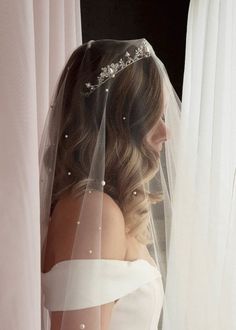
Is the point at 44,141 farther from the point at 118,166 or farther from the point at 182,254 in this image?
the point at 182,254

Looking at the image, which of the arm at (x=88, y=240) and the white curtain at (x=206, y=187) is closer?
the arm at (x=88, y=240)

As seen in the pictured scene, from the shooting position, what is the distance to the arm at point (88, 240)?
2.35 ft

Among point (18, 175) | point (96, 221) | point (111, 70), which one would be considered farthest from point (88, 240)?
point (111, 70)

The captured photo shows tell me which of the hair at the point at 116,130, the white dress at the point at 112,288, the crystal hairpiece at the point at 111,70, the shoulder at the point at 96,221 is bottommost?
the white dress at the point at 112,288

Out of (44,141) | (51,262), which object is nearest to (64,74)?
(44,141)

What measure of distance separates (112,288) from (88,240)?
9 centimetres

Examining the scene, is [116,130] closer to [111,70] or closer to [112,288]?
[111,70]

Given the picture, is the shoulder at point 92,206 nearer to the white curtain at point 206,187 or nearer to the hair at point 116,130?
the hair at point 116,130

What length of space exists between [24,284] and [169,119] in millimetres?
388

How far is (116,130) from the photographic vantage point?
0.78m

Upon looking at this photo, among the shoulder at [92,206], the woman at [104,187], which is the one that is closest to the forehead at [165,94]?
the woman at [104,187]

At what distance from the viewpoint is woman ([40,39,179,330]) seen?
2.42 ft

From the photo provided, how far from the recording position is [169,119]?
87cm

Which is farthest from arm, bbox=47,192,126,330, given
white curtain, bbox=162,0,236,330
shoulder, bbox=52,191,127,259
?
white curtain, bbox=162,0,236,330
